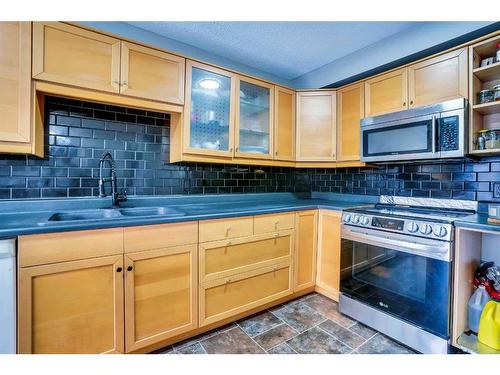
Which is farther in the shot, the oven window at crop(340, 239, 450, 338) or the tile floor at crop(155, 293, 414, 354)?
the tile floor at crop(155, 293, 414, 354)

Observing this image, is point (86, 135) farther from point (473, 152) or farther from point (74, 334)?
point (473, 152)

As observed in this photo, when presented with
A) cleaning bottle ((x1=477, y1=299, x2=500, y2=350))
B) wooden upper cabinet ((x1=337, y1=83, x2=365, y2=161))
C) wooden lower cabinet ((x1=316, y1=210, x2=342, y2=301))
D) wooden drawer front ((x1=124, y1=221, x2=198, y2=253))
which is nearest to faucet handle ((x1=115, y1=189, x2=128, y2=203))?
wooden drawer front ((x1=124, y1=221, x2=198, y2=253))

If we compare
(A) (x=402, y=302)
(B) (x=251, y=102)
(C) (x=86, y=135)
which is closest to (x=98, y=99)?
(C) (x=86, y=135)

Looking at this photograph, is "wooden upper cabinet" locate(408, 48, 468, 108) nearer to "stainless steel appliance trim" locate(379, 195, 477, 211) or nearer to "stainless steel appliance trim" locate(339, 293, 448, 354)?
"stainless steel appliance trim" locate(379, 195, 477, 211)

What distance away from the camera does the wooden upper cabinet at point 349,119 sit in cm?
244

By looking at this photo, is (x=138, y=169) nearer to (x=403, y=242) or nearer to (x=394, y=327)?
(x=403, y=242)

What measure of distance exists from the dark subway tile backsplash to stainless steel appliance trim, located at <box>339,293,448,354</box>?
1122mm

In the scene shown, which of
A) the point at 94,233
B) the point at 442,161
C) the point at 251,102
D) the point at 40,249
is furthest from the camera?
the point at 251,102

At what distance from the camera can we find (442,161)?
204 cm

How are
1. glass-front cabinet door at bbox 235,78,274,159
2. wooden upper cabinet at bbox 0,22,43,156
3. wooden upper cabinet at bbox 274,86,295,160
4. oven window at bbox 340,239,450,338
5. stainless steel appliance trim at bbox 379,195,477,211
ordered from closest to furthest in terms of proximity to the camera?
wooden upper cabinet at bbox 0,22,43,156, oven window at bbox 340,239,450,338, stainless steel appliance trim at bbox 379,195,477,211, glass-front cabinet door at bbox 235,78,274,159, wooden upper cabinet at bbox 274,86,295,160

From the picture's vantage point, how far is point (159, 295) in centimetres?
157

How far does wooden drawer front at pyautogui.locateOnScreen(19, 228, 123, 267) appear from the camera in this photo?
1215mm

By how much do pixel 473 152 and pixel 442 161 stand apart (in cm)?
32

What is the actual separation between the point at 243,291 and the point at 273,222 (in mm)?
608
